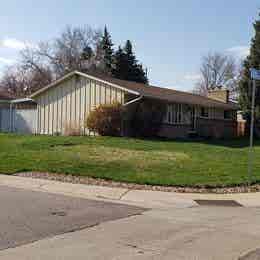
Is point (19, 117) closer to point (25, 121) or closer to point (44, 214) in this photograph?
Result: point (25, 121)

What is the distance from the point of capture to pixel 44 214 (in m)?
8.73

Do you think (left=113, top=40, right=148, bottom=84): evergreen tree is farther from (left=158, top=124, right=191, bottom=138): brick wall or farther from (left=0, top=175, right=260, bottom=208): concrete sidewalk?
(left=0, top=175, right=260, bottom=208): concrete sidewalk

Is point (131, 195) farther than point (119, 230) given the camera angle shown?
Yes

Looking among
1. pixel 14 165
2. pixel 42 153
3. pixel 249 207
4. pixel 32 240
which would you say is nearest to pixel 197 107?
pixel 42 153

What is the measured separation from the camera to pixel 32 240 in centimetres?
681

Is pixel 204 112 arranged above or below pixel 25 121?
above

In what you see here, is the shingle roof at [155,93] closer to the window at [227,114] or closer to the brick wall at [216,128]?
the window at [227,114]

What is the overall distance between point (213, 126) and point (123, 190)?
2470 centimetres

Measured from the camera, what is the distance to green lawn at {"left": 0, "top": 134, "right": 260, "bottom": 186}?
13.7m

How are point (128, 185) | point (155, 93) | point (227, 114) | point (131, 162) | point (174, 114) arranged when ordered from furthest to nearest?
point (227, 114) < point (174, 114) < point (155, 93) < point (131, 162) < point (128, 185)

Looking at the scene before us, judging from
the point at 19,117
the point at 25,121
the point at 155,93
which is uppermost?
the point at 155,93

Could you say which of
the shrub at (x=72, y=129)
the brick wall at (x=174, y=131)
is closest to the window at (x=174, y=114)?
the brick wall at (x=174, y=131)

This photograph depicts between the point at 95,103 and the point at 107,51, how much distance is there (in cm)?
3792

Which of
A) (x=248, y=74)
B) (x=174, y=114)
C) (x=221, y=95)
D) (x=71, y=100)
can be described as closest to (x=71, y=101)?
(x=71, y=100)
